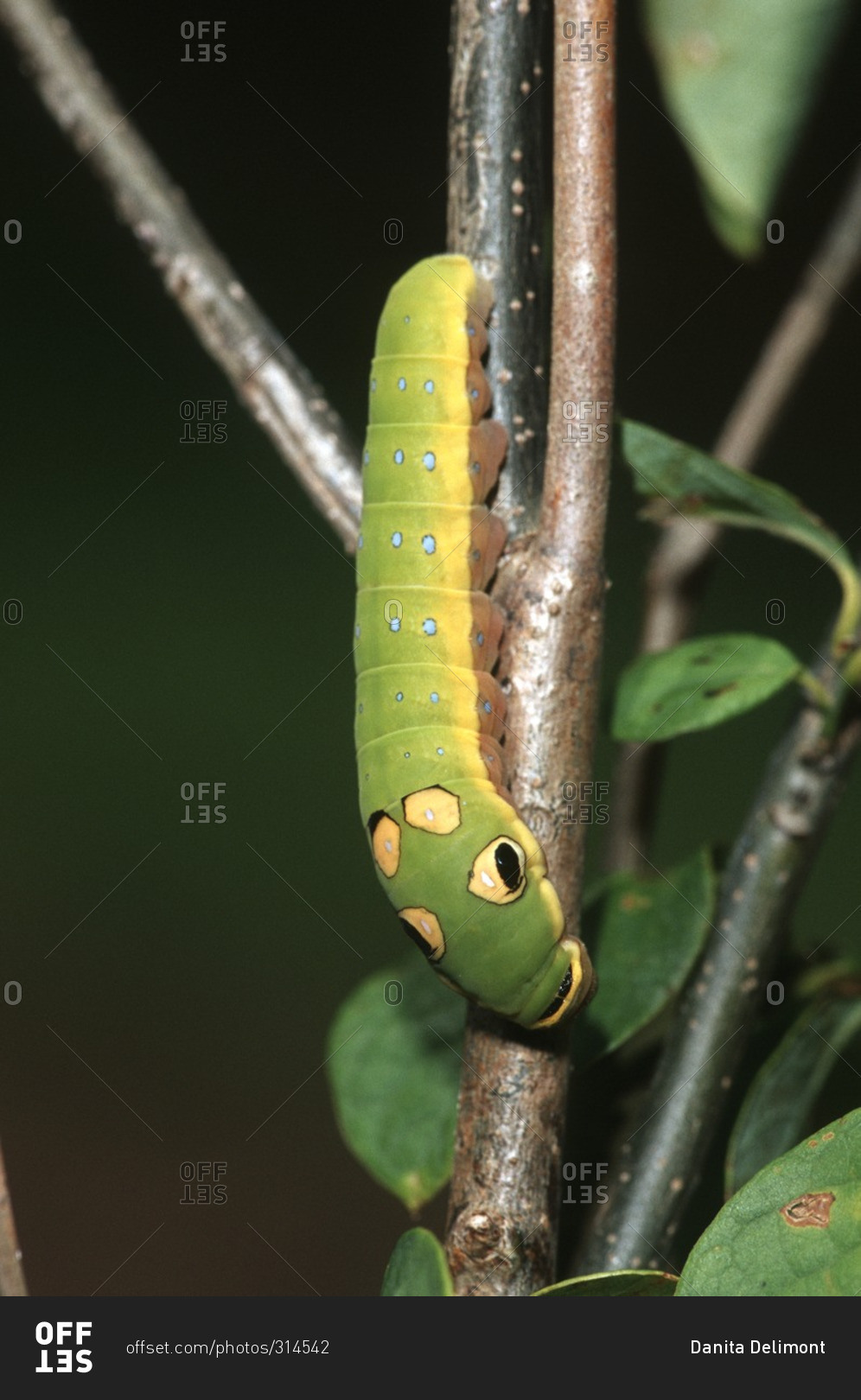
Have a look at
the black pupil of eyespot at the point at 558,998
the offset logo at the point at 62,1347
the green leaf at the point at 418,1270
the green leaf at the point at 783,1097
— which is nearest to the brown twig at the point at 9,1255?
the offset logo at the point at 62,1347

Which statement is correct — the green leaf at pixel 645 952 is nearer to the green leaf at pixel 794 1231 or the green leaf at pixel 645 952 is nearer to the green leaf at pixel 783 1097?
the green leaf at pixel 783 1097

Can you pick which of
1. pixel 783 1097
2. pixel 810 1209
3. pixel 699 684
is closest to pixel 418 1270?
pixel 810 1209

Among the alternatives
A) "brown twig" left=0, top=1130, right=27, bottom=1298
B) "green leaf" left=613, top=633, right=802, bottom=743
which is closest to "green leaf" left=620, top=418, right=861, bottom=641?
"green leaf" left=613, top=633, right=802, bottom=743

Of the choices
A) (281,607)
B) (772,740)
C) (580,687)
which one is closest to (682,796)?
(772,740)

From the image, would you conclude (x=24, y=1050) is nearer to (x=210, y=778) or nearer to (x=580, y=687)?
(x=210, y=778)

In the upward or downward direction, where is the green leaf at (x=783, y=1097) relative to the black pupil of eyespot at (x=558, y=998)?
downward

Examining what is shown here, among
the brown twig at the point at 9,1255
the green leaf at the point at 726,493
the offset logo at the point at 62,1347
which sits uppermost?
the green leaf at the point at 726,493
